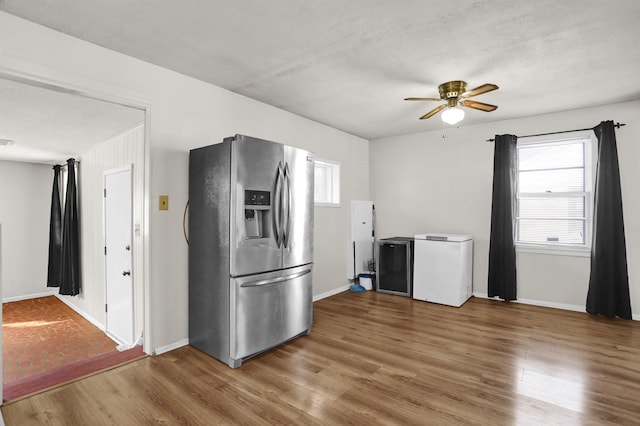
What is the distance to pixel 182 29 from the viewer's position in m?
2.22

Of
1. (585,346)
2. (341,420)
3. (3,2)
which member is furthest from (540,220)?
(3,2)

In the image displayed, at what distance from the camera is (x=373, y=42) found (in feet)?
7.86

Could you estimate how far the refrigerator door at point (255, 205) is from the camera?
2.57 metres

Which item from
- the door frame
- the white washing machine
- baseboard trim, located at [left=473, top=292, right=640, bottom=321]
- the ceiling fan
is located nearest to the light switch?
the door frame

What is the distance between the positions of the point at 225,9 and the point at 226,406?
2.54 m

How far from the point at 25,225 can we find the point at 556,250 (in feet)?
27.7

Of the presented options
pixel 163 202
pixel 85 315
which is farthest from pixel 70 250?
pixel 163 202

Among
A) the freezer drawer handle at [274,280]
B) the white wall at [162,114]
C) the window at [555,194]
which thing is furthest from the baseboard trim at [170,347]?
the window at [555,194]

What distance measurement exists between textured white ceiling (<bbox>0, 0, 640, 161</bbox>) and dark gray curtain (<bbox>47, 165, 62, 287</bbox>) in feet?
14.0

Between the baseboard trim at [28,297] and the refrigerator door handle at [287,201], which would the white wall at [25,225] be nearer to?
the baseboard trim at [28,297]

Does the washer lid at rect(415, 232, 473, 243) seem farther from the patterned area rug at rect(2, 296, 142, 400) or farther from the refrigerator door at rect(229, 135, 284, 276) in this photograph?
the patterned area rug at rect(2, 296, 142, 400)

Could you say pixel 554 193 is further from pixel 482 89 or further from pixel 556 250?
pixel 482 89

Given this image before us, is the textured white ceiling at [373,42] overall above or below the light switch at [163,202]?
above

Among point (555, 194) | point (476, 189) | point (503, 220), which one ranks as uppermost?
point (476, 189)
